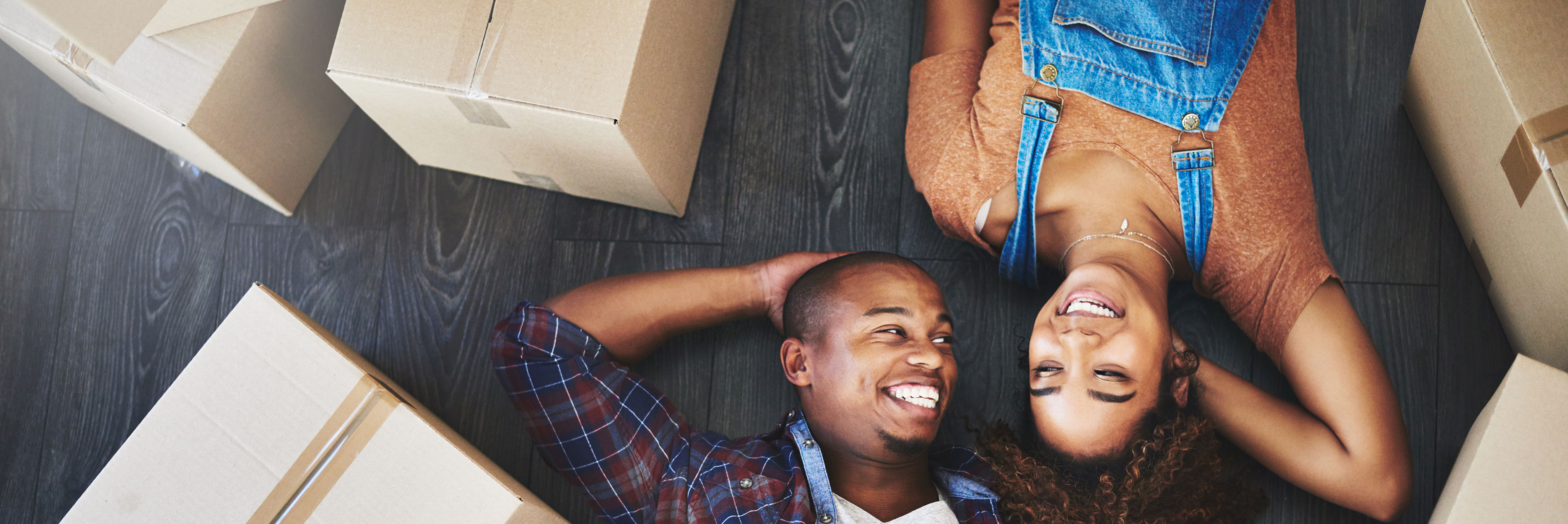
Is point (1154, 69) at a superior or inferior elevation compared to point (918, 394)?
superior

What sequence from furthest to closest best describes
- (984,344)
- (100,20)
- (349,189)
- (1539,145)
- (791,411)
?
(349,189) < (984,344) < (791,411) < (1539,145) < (100,20)

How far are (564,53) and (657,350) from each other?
1.59 ft

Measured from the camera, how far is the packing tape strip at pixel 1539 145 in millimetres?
1015

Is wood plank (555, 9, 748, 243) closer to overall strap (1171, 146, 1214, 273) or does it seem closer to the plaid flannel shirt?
the plaid flannel shirt

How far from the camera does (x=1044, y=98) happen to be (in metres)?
1.17

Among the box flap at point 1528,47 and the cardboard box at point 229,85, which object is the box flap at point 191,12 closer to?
the cardboard box at point 229,85

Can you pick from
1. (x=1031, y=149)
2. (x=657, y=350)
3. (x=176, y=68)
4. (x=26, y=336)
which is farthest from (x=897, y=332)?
(x=26, y=336)

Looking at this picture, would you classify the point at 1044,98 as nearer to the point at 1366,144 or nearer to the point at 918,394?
the point at 918,394

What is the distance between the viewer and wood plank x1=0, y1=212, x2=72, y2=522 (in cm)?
134

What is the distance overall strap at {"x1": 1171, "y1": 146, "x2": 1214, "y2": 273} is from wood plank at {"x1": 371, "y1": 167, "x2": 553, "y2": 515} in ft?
3.04

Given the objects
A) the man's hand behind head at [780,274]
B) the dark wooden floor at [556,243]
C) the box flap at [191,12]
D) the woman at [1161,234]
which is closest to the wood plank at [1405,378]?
the dark wooden floor at [556,243]

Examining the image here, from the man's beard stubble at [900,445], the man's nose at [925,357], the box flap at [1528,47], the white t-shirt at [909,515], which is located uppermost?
the box flap at [1528,47]

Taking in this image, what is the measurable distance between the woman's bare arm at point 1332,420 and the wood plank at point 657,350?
28.3 inches

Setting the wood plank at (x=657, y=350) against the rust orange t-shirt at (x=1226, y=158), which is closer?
the rust orange t-shirt at (x=1226, y=158)
